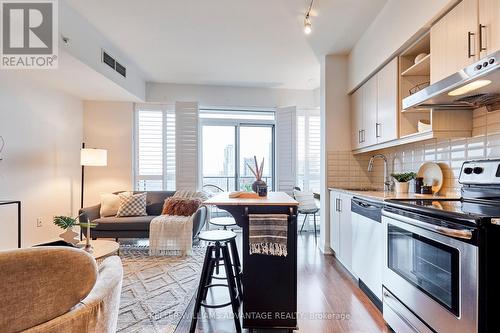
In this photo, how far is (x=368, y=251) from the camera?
2.34 metres

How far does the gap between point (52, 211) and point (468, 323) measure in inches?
194

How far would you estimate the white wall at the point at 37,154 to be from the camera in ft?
10.6

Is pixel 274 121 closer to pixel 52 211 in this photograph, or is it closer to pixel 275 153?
pixel 275 153

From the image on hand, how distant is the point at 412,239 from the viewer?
1675 mm

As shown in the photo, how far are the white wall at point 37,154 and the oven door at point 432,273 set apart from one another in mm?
4251

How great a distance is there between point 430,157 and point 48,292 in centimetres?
297

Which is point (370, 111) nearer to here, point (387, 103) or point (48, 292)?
point (387, 103)

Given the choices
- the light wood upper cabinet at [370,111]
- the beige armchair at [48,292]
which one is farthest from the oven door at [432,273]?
the beige armchair at [48,292]

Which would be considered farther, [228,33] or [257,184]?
[228,33]

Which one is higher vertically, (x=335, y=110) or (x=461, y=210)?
(x=335, y=110)

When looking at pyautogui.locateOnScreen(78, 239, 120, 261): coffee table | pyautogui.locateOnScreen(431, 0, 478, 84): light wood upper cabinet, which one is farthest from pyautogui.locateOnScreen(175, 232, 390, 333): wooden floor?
pyautogui.locateOnScreen(431, 0, 478, 84): light wood upper cabinet

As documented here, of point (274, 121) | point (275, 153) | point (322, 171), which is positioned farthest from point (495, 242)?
point (274, 121)

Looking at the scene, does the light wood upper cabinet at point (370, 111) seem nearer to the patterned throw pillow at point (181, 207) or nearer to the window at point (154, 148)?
the patterned throw pillow at point (181, 207)

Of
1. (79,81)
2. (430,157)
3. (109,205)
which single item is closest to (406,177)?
(430,157)
